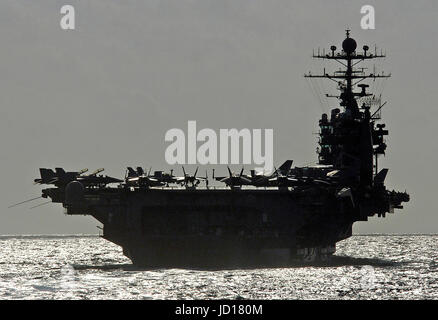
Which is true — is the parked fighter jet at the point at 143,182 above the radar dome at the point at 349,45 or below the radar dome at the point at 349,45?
below

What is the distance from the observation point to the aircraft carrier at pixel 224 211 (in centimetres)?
5688

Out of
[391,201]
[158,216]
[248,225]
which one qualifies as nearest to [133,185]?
[158,216]

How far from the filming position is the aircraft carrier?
187 ft

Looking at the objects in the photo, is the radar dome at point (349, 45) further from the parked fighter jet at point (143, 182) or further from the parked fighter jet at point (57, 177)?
the parked fighter jet at point (57, 177)

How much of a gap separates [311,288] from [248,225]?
1372cm

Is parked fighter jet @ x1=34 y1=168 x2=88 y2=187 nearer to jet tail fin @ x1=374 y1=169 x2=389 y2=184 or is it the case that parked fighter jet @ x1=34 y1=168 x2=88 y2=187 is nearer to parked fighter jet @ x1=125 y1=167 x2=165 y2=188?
parked fighter jet @ x1=125 y1=167 x2=165 y2=188

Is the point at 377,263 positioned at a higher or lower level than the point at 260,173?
lower

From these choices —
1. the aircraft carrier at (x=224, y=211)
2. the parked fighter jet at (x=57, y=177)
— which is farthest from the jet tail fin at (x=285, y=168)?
the parked fighter jet at (x=57, y=177)

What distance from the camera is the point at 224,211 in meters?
57.9

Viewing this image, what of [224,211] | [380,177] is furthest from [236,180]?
[380,177]

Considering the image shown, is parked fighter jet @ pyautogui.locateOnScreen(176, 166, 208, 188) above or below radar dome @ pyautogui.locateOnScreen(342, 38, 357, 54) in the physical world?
below

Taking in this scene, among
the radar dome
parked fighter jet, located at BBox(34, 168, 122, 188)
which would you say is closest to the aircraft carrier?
parked fighter jet, located at BBox(34, 168, 122, 188)

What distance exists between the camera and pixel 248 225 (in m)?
58.4
